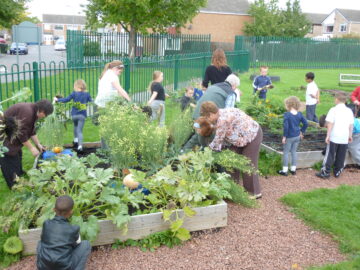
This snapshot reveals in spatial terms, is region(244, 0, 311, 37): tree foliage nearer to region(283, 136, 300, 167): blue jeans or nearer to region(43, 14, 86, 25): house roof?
region(283, 136, 300, 167): blue jeans

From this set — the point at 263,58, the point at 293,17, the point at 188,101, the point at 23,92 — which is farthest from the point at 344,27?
the point at 23,92

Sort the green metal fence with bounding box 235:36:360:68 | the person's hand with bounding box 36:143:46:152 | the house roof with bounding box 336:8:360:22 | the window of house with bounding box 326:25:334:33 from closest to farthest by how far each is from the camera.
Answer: the person's hand with bounding box 36:143:46:152
the green metal fence with bounding box 235:36:360:68
the house roof with bounding box 336:8:360:22
the window of house with bounding box 326:25:334:33

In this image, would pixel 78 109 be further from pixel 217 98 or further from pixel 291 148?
pixel 291 148

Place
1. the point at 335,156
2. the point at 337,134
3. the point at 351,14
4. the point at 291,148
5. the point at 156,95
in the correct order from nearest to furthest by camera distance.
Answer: the point at 337,134
the point at 291,148
the point at 335,156
the point at 156,95
the point at 351,14

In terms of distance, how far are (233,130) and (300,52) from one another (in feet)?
82.0

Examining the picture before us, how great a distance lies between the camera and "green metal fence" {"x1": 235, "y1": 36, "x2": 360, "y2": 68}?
26.2 meters

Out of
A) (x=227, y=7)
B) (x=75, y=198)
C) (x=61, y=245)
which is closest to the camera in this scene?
(x=61, y=245)

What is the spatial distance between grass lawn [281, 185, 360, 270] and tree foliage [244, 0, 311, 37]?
34.7 m

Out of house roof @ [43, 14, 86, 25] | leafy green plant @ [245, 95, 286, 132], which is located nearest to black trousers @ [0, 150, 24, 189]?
leafy green plant @ [245, 95, 286, 132]

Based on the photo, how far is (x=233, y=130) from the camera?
15.6 ft

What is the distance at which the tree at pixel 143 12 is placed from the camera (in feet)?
64.2

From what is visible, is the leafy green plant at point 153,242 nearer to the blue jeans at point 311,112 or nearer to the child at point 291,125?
the child at point 291,125

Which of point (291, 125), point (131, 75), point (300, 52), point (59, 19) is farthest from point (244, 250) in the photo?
point (59, 19)

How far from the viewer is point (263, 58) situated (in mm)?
26719
